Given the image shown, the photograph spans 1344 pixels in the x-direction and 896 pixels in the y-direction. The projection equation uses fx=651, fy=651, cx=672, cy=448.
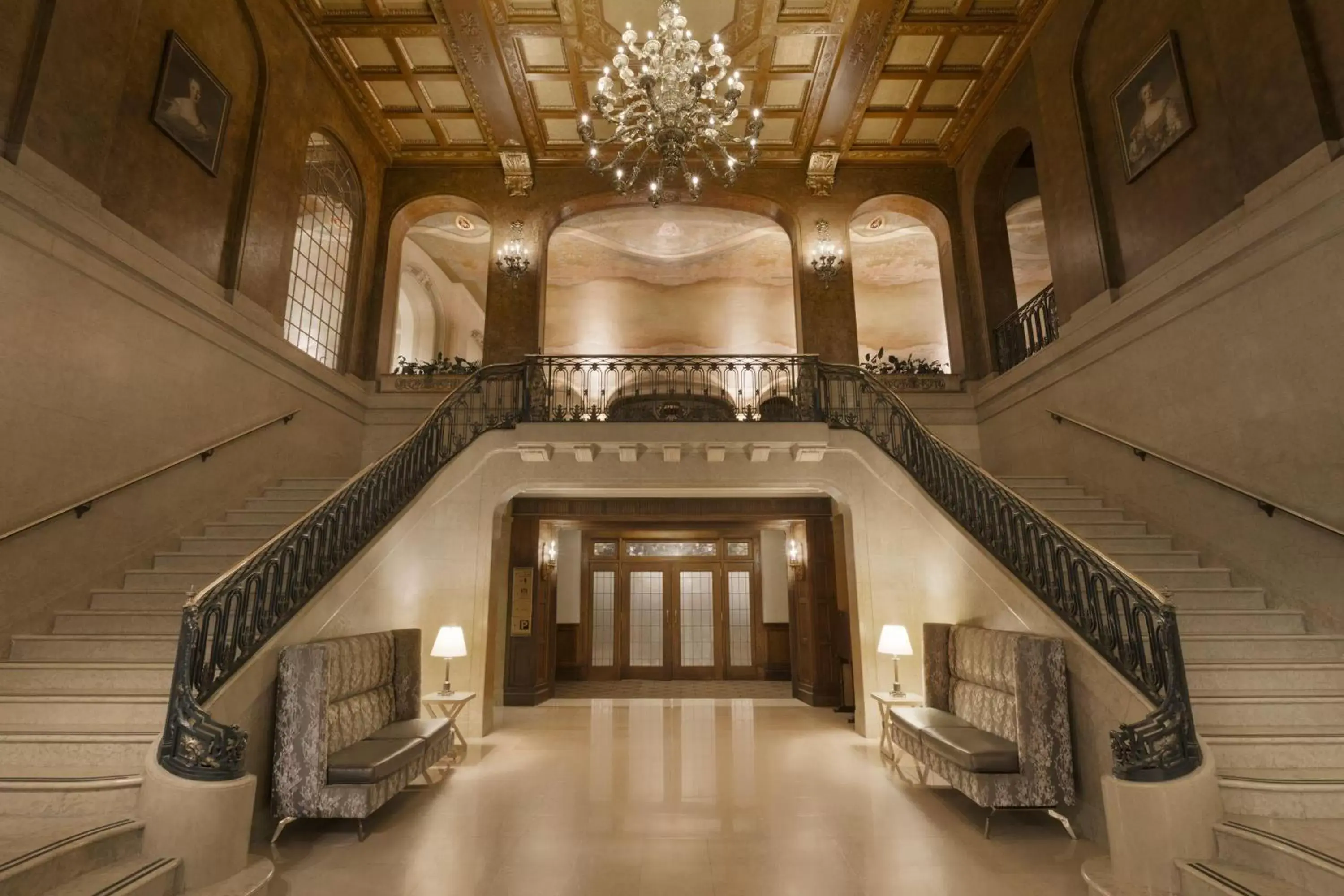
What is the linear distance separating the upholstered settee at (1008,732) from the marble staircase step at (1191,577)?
1.36 metres

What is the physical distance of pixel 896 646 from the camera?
6.75 meters

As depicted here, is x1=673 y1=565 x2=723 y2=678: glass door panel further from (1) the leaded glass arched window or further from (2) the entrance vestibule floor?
(1) the leaded glass arched window

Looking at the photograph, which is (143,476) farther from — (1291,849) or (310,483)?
(1291,849)

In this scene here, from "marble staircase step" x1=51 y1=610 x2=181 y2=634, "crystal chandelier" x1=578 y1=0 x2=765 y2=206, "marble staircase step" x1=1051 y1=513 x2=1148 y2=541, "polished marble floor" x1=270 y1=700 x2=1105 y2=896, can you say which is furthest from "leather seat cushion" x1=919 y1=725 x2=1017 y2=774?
"marble staircase step" x1=51 y1=610 x2=181 y2=634

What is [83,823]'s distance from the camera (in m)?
3.12

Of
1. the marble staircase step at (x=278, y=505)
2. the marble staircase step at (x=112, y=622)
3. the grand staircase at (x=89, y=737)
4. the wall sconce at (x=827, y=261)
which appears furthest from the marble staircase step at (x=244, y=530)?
the wall sconce at (x=827, y=261)

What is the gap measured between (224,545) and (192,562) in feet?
1.05

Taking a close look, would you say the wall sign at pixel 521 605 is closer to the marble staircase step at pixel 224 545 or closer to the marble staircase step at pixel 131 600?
the marble staircase step at pixel 224 545

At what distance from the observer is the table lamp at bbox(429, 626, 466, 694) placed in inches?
264

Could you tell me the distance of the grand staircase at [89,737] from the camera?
2893mm

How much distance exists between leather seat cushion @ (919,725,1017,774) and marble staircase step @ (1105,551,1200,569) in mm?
2016

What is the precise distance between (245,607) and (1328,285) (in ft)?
26.0

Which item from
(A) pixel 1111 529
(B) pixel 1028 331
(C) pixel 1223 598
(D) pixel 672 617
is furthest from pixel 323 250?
(C) pixel 1223 598

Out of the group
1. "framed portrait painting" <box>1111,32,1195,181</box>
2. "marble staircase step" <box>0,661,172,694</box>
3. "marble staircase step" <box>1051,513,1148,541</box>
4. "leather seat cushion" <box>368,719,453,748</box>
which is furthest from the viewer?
"framed portrait painting" <box>1111,32,1195,181</box>
